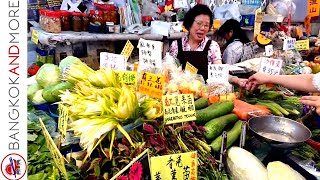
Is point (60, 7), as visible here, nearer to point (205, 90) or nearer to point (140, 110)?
point (205, 90)

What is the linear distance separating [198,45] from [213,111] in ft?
7.68

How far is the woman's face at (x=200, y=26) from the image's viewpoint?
14.0ft

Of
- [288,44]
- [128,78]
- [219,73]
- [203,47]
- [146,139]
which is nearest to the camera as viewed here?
[146,139]

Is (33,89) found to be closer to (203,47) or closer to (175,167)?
(175,167)

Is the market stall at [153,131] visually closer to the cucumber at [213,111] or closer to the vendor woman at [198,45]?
the cucumber at [213,111]

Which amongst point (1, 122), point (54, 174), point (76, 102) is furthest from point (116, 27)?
point (1, 122)

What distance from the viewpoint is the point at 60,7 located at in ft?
17.3

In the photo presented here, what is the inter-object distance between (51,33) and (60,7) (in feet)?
3.31

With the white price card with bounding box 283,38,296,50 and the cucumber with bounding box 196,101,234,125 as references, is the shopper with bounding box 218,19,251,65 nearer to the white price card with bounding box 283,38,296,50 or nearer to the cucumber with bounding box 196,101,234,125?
the white price card with bounding box 283,38,296,50

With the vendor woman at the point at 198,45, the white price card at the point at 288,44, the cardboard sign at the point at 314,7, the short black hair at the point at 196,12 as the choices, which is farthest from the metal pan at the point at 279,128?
the cardboard sign at the point at 314,7

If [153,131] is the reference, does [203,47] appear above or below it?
above

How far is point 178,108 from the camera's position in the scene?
6.19 feet

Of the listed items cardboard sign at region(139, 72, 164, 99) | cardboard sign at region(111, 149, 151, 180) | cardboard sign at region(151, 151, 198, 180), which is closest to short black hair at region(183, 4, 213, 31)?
cardboard sign at region(139, 72, 164, 99)

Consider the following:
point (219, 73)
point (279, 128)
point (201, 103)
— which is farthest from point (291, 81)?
point (201, 103)
